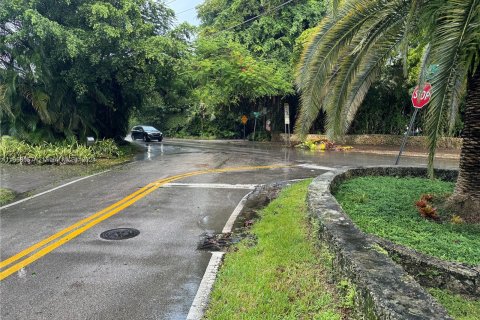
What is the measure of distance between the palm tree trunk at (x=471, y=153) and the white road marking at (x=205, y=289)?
4604 millimetres

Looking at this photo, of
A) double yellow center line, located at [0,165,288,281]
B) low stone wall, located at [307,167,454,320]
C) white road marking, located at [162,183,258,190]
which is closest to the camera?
low stone wall, located at [307,167,454,320]

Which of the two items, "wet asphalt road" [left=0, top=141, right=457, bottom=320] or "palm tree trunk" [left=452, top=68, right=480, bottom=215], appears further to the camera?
"palm tree trunk" [left=452, top=68, right=480, bottom=215]

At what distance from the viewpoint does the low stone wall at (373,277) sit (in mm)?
2533

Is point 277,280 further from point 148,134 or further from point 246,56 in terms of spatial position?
point 148,134

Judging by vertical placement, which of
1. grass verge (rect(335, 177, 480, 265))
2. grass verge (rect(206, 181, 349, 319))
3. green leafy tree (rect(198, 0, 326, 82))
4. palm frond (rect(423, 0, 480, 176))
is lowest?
grass verge (rect(206, 181, 349, 319))

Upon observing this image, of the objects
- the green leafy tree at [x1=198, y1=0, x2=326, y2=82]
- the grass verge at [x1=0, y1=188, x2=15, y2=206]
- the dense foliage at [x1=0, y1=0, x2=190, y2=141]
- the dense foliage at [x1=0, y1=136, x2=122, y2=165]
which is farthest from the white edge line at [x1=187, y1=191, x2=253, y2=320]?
the green leafy tree at [x1=198, y1=0, x2=326, y2=82]

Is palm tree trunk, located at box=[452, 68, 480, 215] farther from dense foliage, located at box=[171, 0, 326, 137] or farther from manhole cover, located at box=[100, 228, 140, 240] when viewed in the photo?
dense foliage, located at box=[171, 0, 326, 137]

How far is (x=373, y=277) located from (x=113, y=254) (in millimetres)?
3790

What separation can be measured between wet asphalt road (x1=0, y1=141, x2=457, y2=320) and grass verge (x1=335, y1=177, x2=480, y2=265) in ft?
8.44

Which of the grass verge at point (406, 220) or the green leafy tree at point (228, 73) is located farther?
the green leafy tree at point (228, 73)

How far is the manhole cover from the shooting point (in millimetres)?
6176

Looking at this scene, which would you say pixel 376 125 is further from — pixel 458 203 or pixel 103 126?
pixel 458 203

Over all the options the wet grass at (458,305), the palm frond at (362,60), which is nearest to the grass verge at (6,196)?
the palm frond at (362,60)

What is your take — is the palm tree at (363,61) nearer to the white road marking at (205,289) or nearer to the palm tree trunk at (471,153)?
the palm tree trunk at (471,153)
